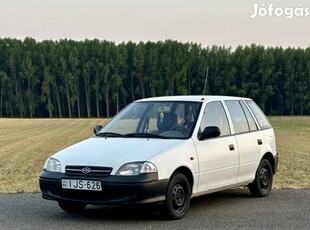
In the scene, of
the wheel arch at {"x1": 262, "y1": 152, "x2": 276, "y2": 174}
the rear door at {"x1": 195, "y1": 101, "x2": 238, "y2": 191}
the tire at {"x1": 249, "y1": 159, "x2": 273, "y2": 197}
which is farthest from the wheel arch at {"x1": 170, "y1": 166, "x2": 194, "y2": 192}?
the wheel arch at {"x1": 262, "y1": 152, "x2": 276, "y2": 174}

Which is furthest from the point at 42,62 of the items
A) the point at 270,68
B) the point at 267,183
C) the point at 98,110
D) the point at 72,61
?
the point at 267,183

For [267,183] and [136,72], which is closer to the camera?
[267,183]

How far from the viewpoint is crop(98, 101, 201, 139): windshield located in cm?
827

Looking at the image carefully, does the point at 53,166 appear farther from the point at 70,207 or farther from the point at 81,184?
the point at 70,207

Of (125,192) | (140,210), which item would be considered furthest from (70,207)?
(125,192)

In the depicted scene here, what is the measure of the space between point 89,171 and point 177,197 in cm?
121

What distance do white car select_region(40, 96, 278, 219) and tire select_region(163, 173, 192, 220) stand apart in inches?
0.5

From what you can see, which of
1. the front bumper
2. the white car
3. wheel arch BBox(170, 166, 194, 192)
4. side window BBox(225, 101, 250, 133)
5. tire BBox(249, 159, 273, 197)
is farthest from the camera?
tire BBox(249, 159, 273, 197)

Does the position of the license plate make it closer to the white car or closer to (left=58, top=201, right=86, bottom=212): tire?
the white car

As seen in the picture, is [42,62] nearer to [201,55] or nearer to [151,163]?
[201,55]

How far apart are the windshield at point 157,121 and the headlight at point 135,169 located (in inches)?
37.0

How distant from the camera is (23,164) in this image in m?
16.6

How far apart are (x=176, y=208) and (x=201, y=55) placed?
11222 cm

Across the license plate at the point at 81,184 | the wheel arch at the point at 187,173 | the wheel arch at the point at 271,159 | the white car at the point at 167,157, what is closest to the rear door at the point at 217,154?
the white car at the point at 167,157
